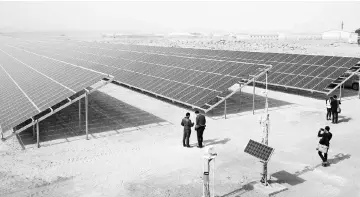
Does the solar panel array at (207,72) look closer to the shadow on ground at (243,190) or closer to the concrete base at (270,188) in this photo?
the shadow on ground at (243,190)

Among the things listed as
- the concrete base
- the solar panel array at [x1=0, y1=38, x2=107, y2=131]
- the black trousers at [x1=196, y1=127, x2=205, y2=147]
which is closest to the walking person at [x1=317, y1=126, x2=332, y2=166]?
the concrete base

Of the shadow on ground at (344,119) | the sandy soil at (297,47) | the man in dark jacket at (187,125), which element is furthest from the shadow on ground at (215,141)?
the sandy soil at (297,47)

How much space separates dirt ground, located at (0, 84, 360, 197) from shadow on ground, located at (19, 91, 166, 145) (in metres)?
1.07

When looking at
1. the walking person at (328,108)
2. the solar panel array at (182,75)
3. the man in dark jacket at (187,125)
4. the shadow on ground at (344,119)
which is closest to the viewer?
the man in dark jacket at (187,125)

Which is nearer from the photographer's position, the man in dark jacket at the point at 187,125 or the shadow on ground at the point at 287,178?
the shadow on ground at the point at 287,178

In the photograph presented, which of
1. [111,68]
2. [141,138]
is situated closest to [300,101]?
[141,138]

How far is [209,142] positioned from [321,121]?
7.54 m

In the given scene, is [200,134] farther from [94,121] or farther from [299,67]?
[299,67]

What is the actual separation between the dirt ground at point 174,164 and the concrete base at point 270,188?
22cm

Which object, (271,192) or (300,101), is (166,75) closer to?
(300,101)

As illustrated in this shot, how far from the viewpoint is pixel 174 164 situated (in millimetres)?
14438

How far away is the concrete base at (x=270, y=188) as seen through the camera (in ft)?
39.0

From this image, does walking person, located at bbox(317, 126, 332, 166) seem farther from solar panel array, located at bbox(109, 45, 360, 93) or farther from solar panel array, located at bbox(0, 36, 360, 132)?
solar panel array, located at bbox(109, 45, 360, 93)

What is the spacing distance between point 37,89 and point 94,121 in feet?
11.4
